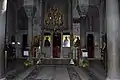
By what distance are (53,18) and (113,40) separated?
57.1 ft

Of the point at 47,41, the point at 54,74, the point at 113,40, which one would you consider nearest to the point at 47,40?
the point at 47,41

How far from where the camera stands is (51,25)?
24938 mm

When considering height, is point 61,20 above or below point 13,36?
above

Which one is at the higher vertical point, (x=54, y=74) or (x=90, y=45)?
(x=90, y=45)

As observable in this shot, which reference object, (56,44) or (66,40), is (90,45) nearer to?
(66,40)

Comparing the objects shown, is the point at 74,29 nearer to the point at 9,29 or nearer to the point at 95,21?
the point at 95,21

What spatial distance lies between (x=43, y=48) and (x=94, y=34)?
6528 mm

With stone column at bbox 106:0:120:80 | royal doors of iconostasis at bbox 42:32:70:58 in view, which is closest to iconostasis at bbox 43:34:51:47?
royal doors of iconostasis at bbox 42:32:70:58

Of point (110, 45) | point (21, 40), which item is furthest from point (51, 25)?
point (110, 45)

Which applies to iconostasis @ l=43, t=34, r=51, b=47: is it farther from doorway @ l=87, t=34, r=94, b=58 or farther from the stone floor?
the stone floor

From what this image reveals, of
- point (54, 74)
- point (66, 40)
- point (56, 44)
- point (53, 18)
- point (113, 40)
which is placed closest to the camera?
point (113, 40)

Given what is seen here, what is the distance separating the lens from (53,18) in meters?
24.9

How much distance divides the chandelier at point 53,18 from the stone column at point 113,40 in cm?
1684

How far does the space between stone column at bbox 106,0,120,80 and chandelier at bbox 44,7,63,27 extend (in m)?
16.8
